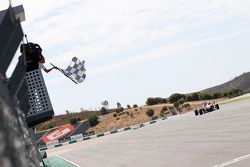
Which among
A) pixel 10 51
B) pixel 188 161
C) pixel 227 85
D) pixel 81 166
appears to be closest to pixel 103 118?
pixel 81 166

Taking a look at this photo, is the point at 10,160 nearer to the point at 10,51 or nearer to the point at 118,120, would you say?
the point at 10,51

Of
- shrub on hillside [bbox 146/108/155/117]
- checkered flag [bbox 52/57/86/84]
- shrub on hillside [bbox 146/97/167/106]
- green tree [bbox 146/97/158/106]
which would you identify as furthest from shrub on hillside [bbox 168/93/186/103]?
checkered flag [bbox 52/57/86/84]

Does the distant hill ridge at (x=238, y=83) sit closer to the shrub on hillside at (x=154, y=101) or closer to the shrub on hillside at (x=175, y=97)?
the shrub on hillside at (x=154, y=101)

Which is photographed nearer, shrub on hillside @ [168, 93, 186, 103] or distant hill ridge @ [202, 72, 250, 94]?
shrub on hillside @ [168, 93, 186, 103]

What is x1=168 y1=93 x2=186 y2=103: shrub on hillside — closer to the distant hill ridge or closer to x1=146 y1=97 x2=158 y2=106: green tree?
x1=146 y1=97 x2=158 y2=106: green tree

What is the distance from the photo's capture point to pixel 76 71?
10.6 metres

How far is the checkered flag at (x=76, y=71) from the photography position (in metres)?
10.4

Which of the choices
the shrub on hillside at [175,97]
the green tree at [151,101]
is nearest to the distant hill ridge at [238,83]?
the green tree at [151,101]

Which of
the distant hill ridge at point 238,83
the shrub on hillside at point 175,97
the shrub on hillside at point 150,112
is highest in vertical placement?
the distant hill ridge at point 238,83

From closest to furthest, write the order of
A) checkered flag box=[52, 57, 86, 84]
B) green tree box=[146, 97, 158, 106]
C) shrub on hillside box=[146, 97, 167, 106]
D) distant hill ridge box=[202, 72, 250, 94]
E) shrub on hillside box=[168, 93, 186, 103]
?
checkered flag box=[52, 57, 86, 84] → shrub on hillside box=[168, 93, 186, 103] → shrub on hillside box=[146, 97, 167, 106] → green tree box=[146, 97, 158, 106] → distant hill ridge box=[202, 72, 250, 94]

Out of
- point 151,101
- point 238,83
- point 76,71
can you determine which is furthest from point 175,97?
point 238,83

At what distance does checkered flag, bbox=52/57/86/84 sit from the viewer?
10.4 meters

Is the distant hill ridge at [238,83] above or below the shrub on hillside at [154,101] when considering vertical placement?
above

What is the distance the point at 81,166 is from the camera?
21828mm
